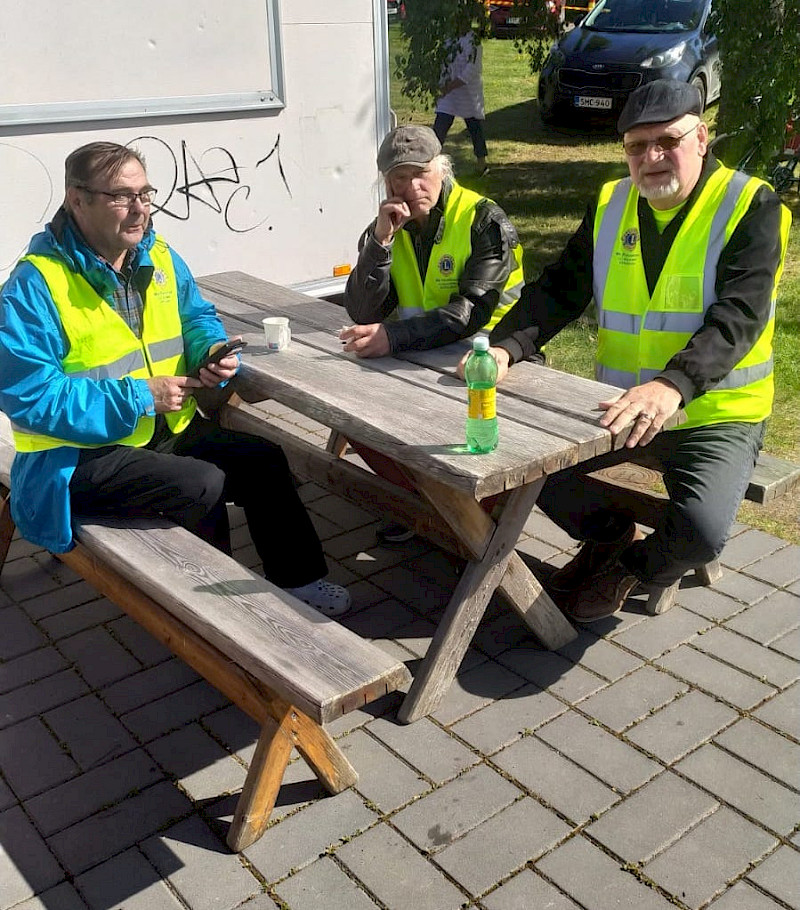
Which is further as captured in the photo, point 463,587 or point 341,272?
point 341,272

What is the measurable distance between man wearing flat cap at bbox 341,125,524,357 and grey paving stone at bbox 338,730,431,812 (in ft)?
4.12

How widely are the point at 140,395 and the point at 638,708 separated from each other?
5.72ft

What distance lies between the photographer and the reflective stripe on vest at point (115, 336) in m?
3.01

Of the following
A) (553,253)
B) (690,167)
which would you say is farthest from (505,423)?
(553,253)

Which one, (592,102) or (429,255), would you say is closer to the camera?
(429,255)

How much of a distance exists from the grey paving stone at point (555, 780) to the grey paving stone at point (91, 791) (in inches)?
39.3

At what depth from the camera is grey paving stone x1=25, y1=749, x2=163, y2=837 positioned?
8.96 feet

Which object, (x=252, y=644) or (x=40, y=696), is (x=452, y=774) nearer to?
(x=252, y=644)

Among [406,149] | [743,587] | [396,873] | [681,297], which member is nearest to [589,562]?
[743,587]

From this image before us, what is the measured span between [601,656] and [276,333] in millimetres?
1526

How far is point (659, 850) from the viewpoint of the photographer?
8.34 ft

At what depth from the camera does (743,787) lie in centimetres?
274

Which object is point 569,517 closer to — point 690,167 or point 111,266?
point 690,167

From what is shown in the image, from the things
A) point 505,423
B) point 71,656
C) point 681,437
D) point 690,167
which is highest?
point 690,167
